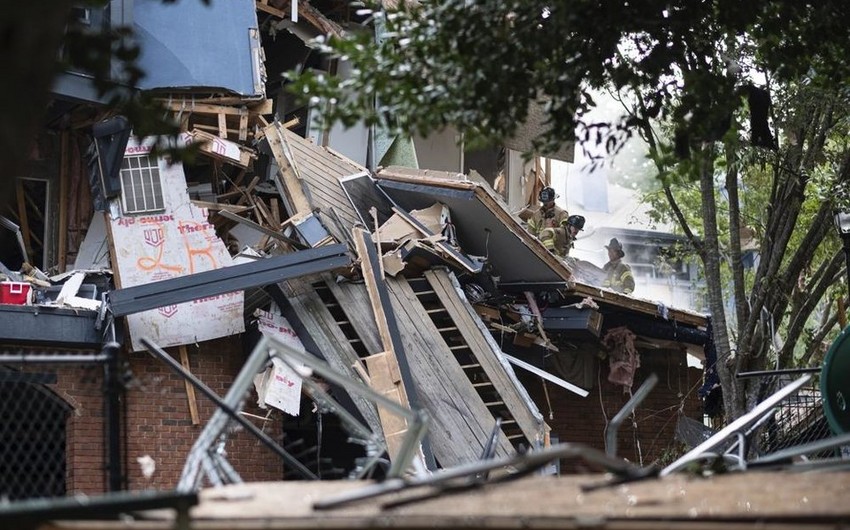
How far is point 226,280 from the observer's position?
15.6m

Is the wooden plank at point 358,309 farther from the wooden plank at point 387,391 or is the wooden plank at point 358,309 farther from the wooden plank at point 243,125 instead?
the wooden plank at point 243,125

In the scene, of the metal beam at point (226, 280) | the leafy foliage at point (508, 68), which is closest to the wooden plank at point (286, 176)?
the metal beam at point (226, 280)

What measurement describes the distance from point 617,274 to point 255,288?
6.78 m

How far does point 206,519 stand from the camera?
14.8 feet

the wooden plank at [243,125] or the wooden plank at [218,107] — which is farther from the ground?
the wooden plank at [218,107]

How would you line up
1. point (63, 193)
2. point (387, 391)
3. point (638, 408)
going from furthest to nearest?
point (638, 408)
point (63, 193)
point (387, 391)

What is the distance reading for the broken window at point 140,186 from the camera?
A: 1630 cm

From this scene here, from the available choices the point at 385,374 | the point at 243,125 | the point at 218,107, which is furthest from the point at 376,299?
the point at 218,107

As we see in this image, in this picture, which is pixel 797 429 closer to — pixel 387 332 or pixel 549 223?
pixel 387 332

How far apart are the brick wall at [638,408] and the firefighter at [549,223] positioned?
2.08 m

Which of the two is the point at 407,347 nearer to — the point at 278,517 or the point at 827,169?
the point at 827,169

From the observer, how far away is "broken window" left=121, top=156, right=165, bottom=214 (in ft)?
53.5

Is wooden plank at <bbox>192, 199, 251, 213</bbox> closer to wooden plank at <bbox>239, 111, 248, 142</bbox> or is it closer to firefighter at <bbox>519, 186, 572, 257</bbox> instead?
wooden plank at <bbox>239, 111, 248, 142</bbox>

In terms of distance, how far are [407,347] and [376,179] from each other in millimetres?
3030
